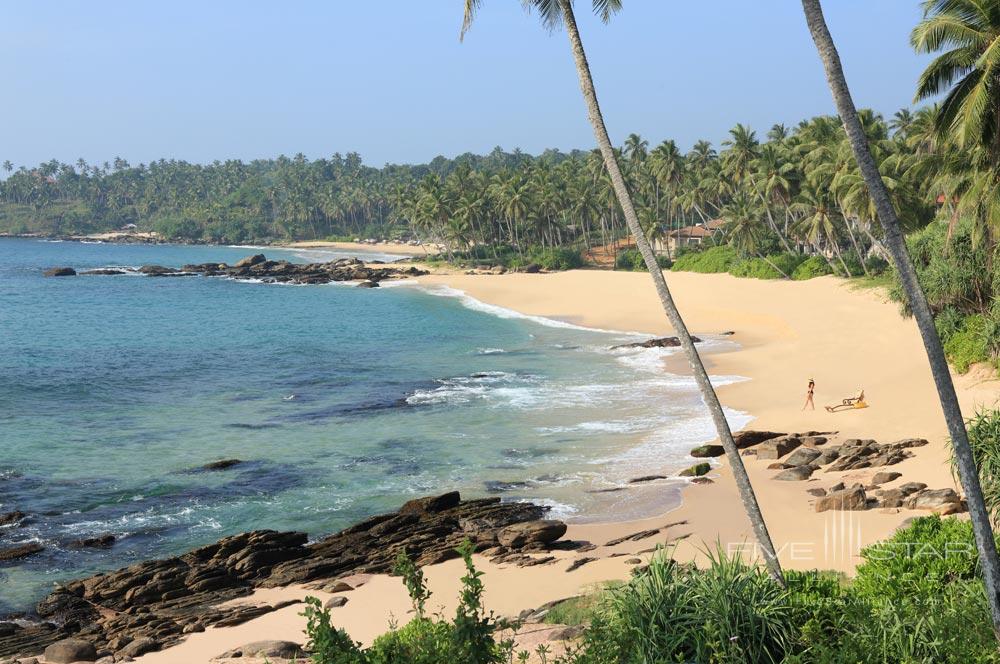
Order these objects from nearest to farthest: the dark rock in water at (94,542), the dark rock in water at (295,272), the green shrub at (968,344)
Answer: the dark rock in water at (94,542), the green shrub at (968,344), the dark rock in water at (295,272)

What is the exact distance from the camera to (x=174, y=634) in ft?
54.2

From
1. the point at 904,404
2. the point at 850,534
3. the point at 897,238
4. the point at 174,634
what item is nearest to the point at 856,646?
the point at 897,238

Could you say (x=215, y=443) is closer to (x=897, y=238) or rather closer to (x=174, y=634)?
(x=174, y=634)

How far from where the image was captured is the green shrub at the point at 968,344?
99.6 feet

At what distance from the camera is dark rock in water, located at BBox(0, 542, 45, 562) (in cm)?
2078

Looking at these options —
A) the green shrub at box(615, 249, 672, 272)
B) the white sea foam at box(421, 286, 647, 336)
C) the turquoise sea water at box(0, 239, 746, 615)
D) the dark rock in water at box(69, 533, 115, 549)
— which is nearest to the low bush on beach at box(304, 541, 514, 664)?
the turquoise sea water at box(0, 239, 746, 615)

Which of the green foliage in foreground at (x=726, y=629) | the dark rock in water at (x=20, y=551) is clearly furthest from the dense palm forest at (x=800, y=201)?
the dark rock in water at (x=20, y=551)

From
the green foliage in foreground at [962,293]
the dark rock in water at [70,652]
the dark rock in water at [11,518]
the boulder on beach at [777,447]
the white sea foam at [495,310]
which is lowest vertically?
the dark rock in water at [70,652]

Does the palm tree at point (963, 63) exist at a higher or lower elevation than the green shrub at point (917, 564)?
higher

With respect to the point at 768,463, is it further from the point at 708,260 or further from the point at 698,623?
the point at 708,260

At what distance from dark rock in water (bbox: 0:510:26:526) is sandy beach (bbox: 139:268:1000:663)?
8928 millimetres

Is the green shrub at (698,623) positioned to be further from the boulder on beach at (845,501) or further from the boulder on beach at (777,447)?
the boulder on beach at (777,447)

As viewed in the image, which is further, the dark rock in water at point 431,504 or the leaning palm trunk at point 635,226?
the dark rock in water at point 431,504

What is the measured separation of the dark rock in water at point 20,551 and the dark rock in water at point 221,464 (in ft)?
22.5
